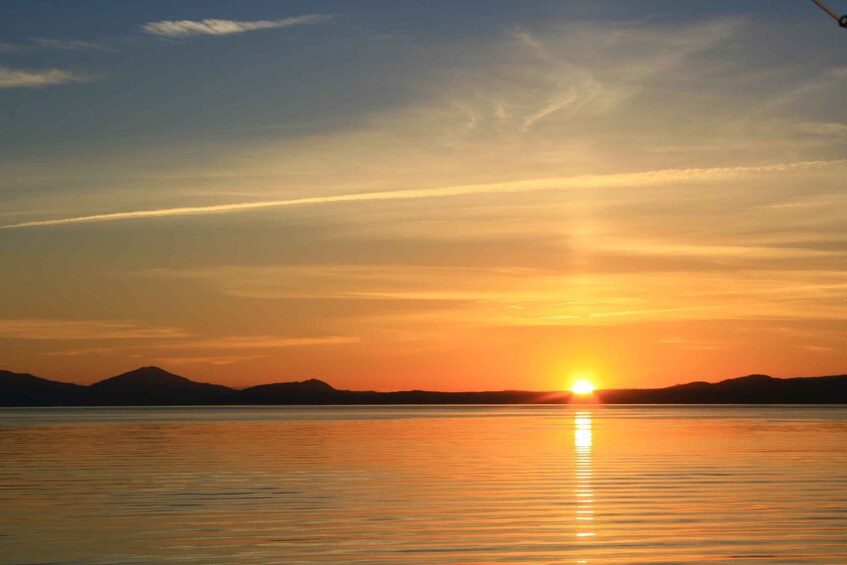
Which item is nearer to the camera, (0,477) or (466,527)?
(466,527)

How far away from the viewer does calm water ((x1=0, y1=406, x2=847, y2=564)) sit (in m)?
20.3

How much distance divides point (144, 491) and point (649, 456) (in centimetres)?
2382

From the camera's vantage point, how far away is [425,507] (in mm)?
27172

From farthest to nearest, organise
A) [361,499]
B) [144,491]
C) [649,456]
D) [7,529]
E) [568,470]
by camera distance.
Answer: [649,456]
[568,470]
[144,491]
[361,499]
[7,529]

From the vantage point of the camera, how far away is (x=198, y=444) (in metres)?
58.8

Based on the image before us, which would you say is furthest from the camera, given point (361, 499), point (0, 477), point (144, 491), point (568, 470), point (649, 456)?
point (649, 456)

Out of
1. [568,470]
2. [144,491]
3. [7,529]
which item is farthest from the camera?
[568,470]

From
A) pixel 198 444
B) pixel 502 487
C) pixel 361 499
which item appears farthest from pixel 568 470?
pixel 198 444

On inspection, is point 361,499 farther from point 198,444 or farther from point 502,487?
point 198,444

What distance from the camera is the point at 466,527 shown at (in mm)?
23469

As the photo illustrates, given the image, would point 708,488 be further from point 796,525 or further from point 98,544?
point 98,544

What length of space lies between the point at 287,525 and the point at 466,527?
153 inches

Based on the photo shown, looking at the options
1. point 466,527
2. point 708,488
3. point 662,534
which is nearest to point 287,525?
point 466,527

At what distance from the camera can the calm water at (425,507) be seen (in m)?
20.3
